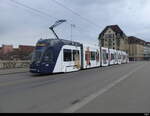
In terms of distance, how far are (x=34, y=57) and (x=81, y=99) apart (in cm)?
1508

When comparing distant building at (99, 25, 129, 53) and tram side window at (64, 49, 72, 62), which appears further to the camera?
distant building at (99, 25, 129, 53)

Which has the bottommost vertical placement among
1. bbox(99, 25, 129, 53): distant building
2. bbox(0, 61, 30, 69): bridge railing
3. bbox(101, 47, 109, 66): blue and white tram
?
bbox(0, 61, 30, 69): bridge railing

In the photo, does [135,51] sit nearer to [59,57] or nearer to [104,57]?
[104,57]

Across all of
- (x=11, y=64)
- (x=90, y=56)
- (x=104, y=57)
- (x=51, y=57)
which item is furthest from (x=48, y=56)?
(x=104, y=57)

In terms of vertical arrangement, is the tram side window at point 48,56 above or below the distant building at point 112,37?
below

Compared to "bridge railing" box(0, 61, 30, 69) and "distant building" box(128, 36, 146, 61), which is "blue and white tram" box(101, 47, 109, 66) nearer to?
"bridge railing" box(0, 61, 30, 69)

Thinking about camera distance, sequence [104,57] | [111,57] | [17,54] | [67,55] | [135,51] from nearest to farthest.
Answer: [67,55], [104,57], [111,57], [17,54], [135,51]

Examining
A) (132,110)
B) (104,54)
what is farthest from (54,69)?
(104,54)

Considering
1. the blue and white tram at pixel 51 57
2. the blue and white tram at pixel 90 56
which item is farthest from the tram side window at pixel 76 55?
the blue and white tram at pixel 90 56

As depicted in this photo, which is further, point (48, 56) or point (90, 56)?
point (90, 56)

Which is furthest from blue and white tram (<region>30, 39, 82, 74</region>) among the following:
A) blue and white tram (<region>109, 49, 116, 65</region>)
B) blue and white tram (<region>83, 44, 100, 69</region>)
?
blue and white tram (<region>109, 49, 116, 65</region>)

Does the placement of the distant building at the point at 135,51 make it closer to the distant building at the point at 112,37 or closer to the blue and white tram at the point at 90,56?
the distant building at the point at 112,37

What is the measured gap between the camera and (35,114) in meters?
7.64

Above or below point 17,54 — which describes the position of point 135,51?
above
